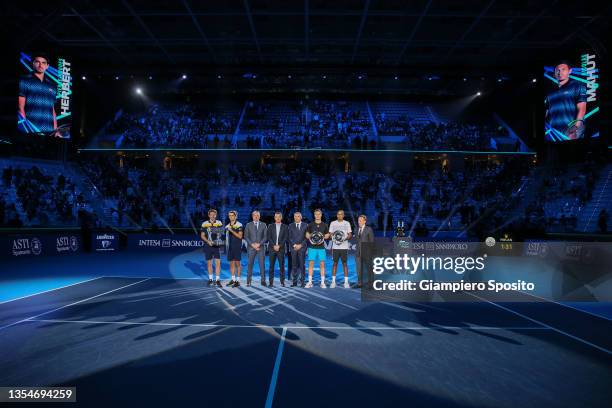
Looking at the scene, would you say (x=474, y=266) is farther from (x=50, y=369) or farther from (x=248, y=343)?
(x=50, y=369)

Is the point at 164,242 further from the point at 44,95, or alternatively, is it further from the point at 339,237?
the point at 339,237

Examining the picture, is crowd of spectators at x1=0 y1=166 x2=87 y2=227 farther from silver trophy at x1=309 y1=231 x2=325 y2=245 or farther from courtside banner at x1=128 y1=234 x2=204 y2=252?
silver trophy at x1=309 y1=231 x2=325 y2=245

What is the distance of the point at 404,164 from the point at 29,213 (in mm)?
27301

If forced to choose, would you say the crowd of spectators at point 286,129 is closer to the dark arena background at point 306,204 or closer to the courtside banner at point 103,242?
the dark arena background at point 306,204

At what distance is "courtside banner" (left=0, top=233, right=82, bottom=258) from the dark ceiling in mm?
11252

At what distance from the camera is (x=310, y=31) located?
22.0m

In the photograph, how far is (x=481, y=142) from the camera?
30.4 meters

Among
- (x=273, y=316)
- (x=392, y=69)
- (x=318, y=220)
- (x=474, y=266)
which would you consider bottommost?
(x=273, y=316)

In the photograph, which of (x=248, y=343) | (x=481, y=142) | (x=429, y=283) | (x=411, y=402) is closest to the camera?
(x=411, y=402)

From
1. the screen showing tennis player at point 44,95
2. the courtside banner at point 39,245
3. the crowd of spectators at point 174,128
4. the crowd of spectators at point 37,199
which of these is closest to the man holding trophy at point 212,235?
the courtside banner at point 39,245

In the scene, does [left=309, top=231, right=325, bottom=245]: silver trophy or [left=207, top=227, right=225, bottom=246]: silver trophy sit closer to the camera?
A: [left=207, top=227, right=225, bottom=246]: silver trophy

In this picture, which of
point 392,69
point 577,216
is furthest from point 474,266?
point 392,69

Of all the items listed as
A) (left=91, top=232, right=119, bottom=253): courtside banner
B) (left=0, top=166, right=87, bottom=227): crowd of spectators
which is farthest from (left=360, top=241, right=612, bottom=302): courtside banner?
(left=0, top=166, right=87, bottom=227): crowd of spectators

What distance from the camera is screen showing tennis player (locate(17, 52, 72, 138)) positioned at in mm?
22609
